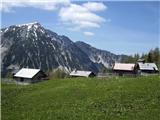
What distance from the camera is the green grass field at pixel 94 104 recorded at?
102 ft

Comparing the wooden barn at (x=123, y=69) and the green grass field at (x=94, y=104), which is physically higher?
the wooden barn at (x=123, y=69)

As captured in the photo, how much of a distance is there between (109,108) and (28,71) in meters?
101

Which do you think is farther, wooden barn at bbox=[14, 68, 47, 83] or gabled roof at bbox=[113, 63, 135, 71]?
gabled roof at bbox=[113, 63, 135, 71]

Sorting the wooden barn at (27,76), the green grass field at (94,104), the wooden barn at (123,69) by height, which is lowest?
the green grass field at (94,104)

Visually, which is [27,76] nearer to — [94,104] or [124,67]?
[124,67]

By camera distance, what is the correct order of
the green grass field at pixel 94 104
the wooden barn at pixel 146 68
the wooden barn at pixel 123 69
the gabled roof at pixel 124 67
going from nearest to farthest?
the green grass field at pixel 94 104 → the wooden barn at pixel 146 68 → the wooden barn at pixel 123 69 → the gabled roof at pixel 124 67

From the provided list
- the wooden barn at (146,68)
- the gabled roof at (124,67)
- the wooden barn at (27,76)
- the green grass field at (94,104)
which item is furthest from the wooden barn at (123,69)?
the green grass field at (94,104)

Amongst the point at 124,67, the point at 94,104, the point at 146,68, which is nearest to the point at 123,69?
the point at 124,67

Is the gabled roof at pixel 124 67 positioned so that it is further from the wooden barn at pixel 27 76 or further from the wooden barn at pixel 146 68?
the wooden barn at pixel 27 76

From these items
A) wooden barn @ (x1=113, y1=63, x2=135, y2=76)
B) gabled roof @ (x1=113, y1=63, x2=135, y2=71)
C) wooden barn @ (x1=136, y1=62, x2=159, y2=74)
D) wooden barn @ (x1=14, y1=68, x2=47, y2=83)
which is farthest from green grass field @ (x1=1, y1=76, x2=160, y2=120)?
wooden barn @ (x1=136, y1=62, x2=159, y2=74)

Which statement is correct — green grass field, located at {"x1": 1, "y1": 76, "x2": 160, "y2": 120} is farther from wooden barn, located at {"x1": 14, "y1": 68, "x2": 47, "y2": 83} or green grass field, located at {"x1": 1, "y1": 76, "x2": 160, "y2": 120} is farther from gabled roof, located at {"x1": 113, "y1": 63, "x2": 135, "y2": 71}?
gabled roof, located at {"x1": 113, "y1": 63, "x2": 135, "y2": 71}

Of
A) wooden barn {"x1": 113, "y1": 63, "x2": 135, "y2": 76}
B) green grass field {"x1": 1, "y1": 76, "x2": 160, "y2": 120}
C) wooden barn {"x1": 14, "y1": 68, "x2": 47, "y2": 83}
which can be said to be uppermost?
wooden barn {"x1": 113, "y1": 63, "x2": 135, "y2": 76}

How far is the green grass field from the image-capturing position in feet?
102

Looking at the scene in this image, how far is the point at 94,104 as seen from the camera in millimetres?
37344
